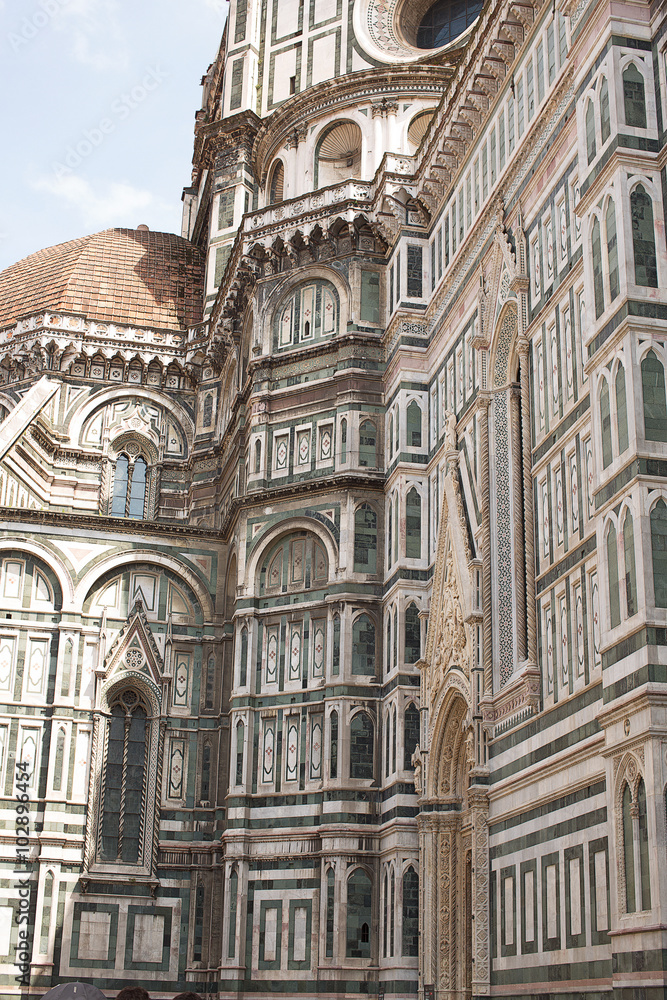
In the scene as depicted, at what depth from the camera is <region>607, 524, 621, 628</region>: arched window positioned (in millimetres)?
15516

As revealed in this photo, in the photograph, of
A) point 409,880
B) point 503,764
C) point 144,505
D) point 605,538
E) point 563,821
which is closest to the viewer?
point 605,538

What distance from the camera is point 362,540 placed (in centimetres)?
2764

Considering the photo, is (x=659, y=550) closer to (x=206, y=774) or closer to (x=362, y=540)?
(x=362, y=540)

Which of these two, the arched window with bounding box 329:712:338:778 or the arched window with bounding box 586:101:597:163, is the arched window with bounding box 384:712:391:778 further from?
the arched window with bounding box 586:101:597:163

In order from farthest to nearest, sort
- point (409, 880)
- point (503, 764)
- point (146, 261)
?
1. point (146, 261)
2. point (409, 880)
3. point (503, 764)

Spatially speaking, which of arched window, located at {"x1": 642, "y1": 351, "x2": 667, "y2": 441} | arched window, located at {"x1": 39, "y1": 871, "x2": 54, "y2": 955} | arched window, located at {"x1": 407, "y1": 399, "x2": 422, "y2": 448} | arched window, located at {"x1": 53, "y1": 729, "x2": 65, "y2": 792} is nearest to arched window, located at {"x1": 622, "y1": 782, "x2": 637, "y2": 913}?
arched window, located at {"x1": 642, "y1": 351, "x2": 667, "y2": 441}

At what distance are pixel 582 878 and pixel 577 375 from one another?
662 cm

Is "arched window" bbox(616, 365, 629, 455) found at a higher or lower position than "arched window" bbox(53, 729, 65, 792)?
higher

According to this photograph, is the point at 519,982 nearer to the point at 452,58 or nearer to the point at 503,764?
the point at 503,764

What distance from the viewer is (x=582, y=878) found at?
16938 millimetres

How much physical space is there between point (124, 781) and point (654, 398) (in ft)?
56.1

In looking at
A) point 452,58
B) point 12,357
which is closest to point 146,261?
point 12,357

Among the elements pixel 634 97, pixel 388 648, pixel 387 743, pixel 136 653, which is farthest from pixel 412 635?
pixel 634 97

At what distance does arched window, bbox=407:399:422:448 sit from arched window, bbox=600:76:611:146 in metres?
10.1
